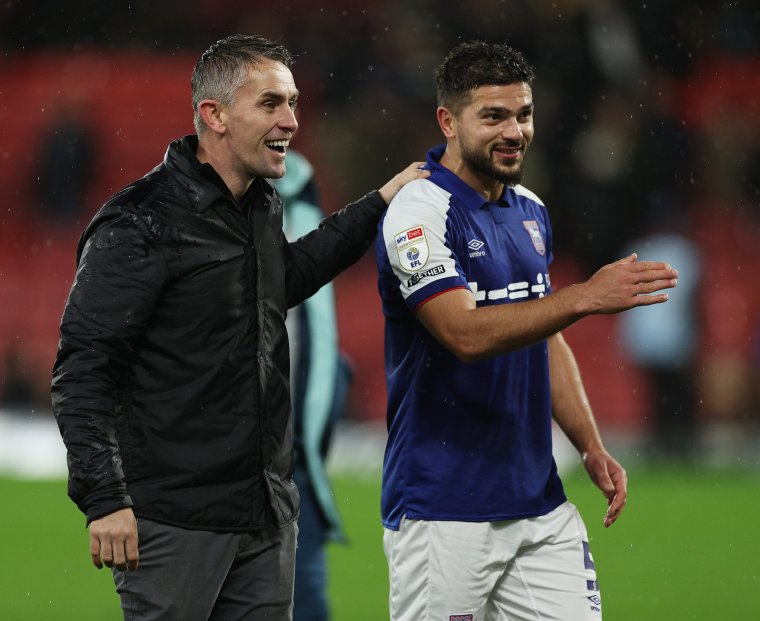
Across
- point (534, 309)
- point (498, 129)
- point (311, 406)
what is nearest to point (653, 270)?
point (534, 309)

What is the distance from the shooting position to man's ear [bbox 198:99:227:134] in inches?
129

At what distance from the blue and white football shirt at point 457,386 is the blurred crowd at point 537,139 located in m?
6.99

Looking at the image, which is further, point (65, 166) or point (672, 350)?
point (65, 166)

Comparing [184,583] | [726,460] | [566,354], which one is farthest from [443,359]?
[726,460]

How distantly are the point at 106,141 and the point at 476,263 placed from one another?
1067cm

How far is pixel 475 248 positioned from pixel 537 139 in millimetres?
9105

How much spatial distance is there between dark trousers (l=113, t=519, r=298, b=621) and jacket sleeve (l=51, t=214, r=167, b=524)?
0.64ft

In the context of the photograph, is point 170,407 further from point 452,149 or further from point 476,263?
point 452,149

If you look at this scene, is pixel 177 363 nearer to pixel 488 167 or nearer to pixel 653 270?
pixel 488 167

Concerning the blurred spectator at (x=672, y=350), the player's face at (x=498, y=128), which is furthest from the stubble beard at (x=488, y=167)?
the blurred spectator at (x=672, y=350)

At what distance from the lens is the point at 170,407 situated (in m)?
3.09

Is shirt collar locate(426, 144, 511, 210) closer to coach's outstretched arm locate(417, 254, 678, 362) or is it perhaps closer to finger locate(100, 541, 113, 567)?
coach's outstretched arm locate(417, 254, 678, 362)

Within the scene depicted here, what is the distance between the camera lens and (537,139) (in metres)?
Result: 12.4

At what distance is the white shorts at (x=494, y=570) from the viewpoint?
11.1 ft
